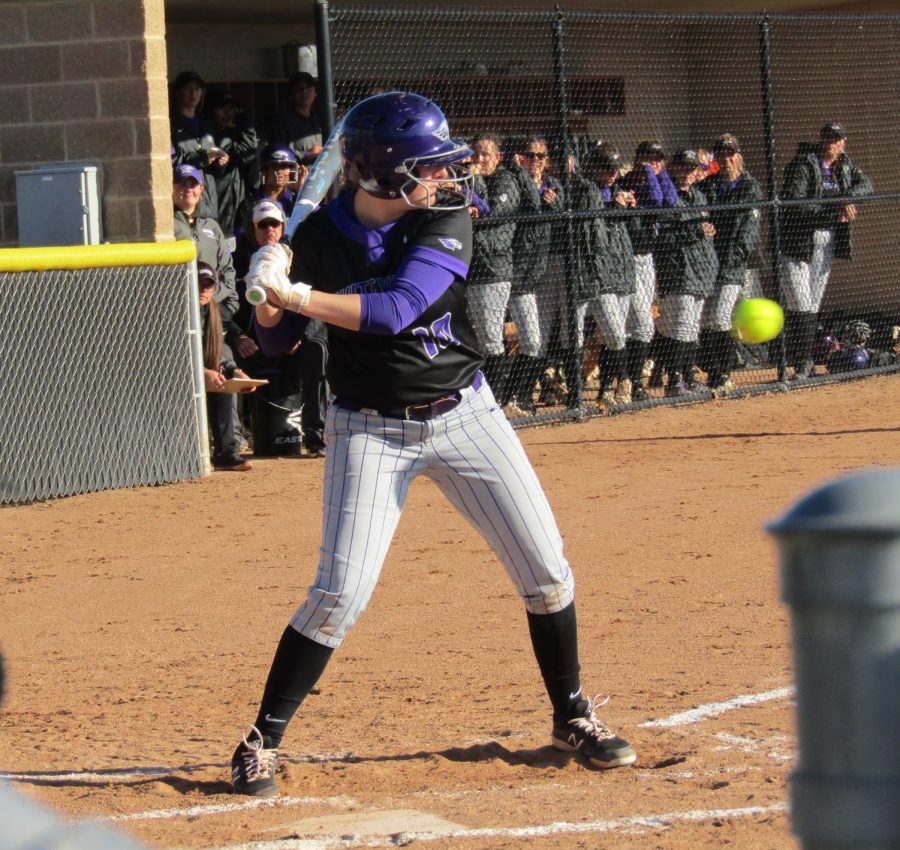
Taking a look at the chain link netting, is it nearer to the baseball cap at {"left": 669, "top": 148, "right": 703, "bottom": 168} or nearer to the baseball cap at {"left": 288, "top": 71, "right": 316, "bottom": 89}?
the baseball cap at {"left": 288, "top": 71, "right": 316, "bottom": 89}

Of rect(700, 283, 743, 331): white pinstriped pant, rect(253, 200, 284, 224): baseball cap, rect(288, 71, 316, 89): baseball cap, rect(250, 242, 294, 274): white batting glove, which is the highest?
rect(288, 71, 316, 89): baseball cap

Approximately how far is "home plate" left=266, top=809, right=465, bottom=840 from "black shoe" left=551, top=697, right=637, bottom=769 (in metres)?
0.58

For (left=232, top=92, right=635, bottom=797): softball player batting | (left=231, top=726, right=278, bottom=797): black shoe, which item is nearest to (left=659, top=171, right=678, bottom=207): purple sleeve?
(left=232, top=92, right=635, bottom=797): softball player batting

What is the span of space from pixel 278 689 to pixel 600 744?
92cm

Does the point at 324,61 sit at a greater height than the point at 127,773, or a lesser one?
greater

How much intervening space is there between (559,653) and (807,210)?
9.55 metres

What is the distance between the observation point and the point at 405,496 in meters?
4.08

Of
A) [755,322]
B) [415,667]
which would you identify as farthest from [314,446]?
[415,667]

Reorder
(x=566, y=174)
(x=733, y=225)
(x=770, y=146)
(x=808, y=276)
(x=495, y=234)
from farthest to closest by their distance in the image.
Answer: (x=808, y=276) → (x=733, y=225) → (x=770, y=146) → (x=566, y=174) → (x=495, y=234)

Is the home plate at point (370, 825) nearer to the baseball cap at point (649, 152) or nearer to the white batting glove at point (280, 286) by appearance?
the white batting glove at point (280, 286)

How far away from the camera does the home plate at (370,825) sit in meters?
3.69

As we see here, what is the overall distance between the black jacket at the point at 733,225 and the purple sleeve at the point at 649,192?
59cm

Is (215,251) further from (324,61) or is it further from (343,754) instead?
(343,754)

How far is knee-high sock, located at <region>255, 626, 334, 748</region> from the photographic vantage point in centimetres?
405
